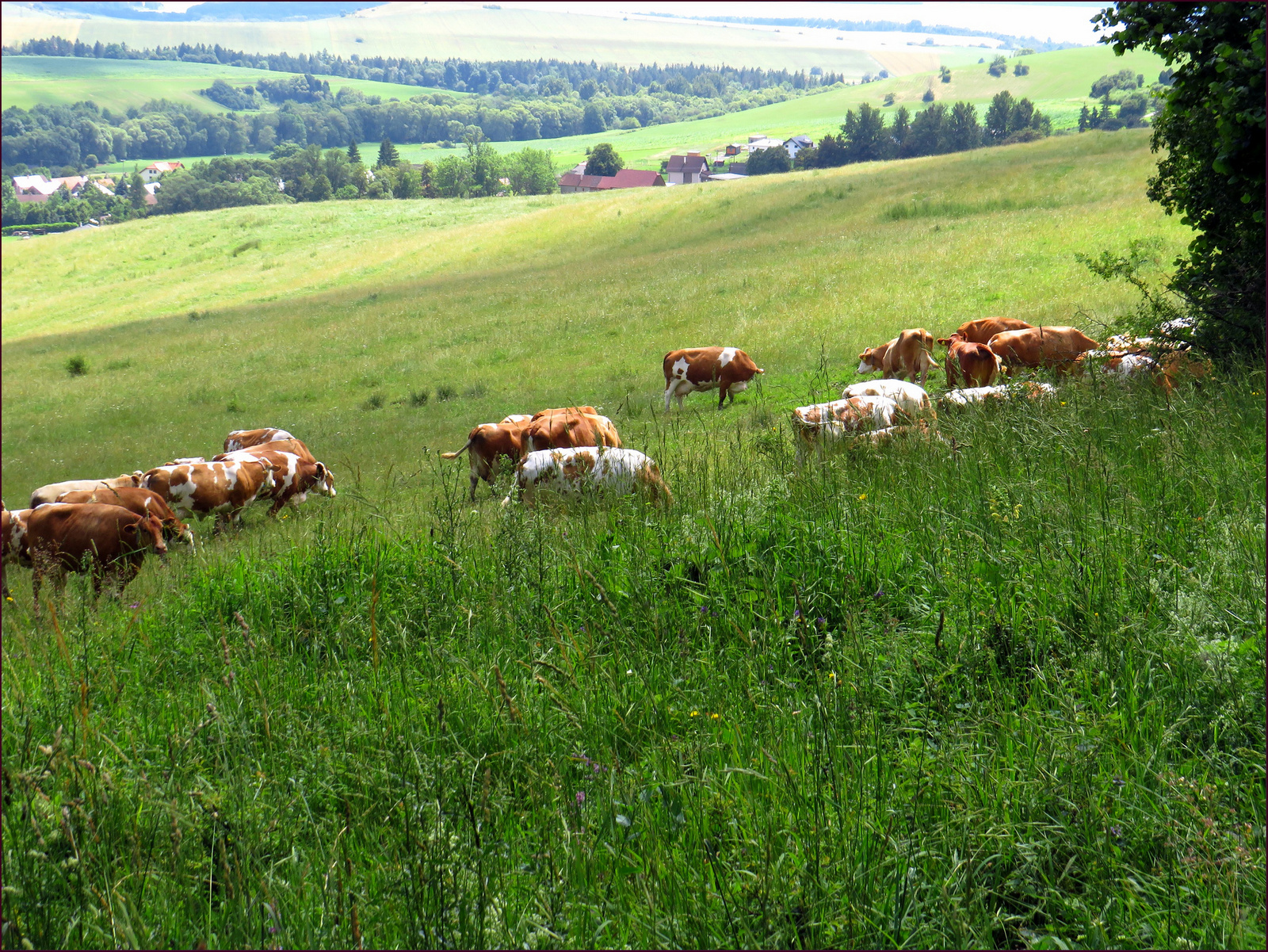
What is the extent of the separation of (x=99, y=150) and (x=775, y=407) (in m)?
212

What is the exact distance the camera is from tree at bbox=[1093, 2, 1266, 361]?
20.4ft

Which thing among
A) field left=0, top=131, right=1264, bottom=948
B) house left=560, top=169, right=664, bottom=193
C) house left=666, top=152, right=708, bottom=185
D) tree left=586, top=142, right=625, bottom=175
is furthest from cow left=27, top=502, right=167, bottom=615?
house left=666, top=152, right=708, bottom=185

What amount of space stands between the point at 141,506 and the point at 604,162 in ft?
459

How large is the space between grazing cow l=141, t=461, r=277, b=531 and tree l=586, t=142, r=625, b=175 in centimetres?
13559

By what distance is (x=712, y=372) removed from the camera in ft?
58.7

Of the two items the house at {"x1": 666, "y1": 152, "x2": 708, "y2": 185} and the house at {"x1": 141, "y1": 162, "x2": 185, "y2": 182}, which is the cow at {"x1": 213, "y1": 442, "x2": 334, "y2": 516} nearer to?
the house at {"x1": 666, "y1": 152, "x2": 708, "y2": 185}

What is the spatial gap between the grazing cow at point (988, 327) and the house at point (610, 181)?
124 m

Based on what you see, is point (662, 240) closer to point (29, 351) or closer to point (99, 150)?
point (29, 351)

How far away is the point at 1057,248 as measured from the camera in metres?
23.3

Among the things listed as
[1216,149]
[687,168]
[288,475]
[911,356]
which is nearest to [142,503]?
[288,475]

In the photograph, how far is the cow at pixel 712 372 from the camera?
1789 centimetres

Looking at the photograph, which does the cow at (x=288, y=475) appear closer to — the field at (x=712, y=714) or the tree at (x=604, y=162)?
the field at (x=712, y=714)

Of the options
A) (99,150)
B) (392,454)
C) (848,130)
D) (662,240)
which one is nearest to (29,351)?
(662,240)

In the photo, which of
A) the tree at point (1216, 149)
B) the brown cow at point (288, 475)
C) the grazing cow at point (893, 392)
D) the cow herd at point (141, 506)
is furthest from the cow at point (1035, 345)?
the cow herd at point (141, 506)
